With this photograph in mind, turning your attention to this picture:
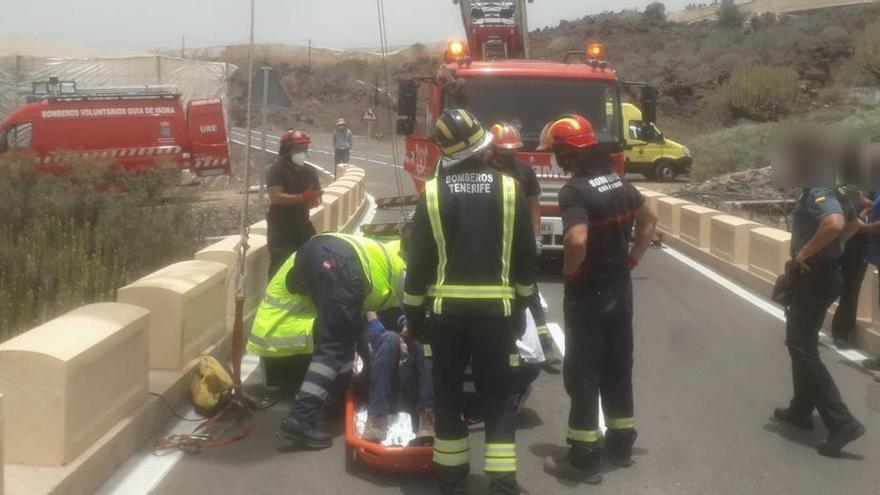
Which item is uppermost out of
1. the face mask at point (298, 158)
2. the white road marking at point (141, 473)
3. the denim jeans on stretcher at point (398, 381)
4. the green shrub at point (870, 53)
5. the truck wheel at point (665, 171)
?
the green shrub at point (870, 53)

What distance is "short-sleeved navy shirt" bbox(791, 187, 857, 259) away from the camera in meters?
6.80

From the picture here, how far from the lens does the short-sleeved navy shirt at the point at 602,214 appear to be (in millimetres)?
6145

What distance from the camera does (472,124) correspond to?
228 inches

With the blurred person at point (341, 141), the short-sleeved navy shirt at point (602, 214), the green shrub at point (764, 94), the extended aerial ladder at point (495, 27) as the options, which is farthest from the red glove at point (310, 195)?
the green shrub at point (764, 94)

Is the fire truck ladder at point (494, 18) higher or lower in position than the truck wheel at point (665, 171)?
higher

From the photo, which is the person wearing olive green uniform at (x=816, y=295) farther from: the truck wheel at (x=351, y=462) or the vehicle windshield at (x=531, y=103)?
the vehicle windshield at (x=531, y=103)

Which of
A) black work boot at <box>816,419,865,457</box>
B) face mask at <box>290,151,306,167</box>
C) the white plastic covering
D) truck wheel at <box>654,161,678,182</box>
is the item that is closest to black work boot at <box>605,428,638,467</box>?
black work boot at <box>816,419,865,457</box>

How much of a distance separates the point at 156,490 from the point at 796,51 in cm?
5987

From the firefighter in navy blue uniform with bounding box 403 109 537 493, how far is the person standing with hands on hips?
414cm

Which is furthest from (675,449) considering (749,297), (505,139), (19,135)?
(19,135)

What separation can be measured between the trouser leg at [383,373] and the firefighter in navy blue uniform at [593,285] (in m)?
1.01

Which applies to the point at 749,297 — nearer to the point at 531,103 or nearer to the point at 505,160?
the point at 531,103

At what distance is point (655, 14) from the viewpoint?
9338 centimetres

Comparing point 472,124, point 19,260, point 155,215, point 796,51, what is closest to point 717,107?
point 796,51
